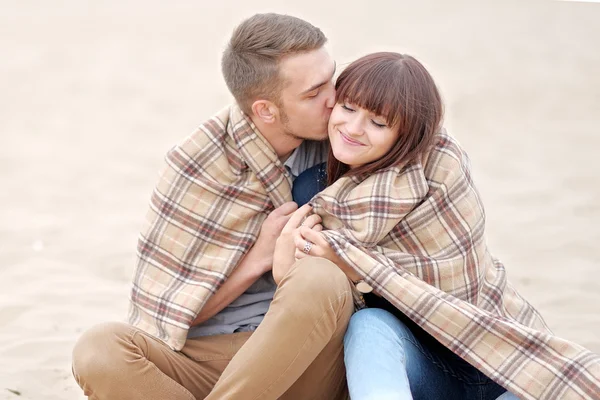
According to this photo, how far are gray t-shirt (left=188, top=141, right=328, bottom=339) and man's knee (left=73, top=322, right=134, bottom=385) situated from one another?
382 millimetres

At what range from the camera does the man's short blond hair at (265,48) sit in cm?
304

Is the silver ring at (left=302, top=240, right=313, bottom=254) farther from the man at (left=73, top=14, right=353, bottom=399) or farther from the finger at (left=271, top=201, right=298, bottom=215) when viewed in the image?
the finger at (left=271, top=201, right=298, bottom=215)

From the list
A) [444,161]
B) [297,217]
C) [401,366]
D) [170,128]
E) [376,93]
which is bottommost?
[170,128]

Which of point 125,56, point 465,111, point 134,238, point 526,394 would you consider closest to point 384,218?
point 526,394

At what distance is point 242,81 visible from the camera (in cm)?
312

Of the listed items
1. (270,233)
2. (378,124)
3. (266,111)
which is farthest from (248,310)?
(378,124)

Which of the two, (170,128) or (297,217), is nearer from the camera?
(297,217)

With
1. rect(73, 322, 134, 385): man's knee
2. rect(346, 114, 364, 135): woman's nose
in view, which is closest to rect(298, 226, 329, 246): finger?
rect(346, 114, 364, 135): woman's nose

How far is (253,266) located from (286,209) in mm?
225

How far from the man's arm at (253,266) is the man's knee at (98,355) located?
0.36 meters

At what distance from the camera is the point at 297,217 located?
286cm

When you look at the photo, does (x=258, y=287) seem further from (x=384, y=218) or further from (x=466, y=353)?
(x=466, y=353)

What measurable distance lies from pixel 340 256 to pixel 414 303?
263 mm

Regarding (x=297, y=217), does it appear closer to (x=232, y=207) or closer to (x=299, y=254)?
(x=299, y=254)
